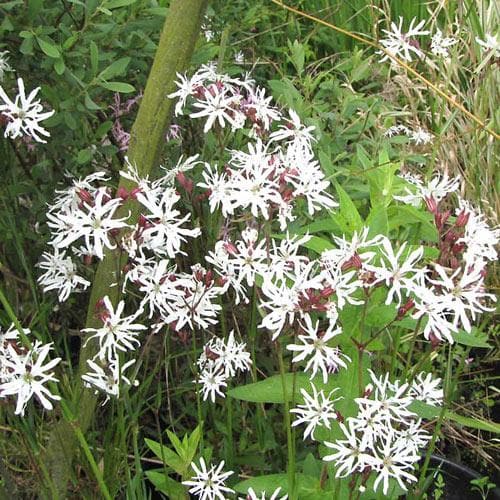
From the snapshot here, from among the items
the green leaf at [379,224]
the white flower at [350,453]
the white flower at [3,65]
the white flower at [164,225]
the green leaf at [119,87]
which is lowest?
the white flower at [350,453]

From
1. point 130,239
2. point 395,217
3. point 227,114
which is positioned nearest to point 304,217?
point 395,217

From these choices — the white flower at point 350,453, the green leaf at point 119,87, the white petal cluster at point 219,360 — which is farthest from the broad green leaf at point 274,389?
the green leaf at point 119,87

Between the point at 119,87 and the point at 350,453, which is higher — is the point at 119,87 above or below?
above

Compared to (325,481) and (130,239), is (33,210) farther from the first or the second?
(325,481)

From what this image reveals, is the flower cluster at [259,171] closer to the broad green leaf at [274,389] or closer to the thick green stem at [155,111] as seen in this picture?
the thick green stem at [155,111]

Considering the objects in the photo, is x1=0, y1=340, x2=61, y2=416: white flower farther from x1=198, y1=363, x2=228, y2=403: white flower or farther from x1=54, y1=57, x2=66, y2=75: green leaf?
x1=54, y1=57, x2=66, y2=75: green leaf

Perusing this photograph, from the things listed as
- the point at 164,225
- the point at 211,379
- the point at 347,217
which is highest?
the point at 164,225

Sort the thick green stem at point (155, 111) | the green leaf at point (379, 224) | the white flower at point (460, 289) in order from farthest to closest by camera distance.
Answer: the thick green stem at point (155, 111), the green leaf at point (379, 224), the white flower at point (460, 289)

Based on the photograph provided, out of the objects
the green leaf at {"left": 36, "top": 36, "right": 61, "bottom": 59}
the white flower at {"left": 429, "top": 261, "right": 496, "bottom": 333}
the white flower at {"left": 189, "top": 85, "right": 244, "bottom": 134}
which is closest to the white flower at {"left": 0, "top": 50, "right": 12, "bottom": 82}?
the green leaf at {"left": 36, "top": 36, "right": 61, "bottom": 59}

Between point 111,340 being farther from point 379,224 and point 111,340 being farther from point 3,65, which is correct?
point 3,65

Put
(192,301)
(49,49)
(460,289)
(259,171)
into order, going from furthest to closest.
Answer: (49,49), (192,301), (259,171), (460,289)

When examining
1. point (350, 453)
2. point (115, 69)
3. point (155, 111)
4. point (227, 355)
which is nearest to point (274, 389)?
point (227, 355)
